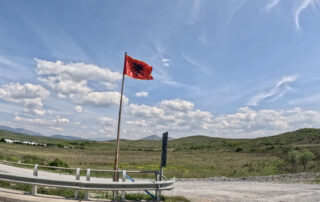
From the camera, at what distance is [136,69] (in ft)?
42.1

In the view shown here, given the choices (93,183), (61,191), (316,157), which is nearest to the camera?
(93,183)

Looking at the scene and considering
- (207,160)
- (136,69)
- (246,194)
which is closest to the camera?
(136,69)

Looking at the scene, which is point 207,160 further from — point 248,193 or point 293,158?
point 248,193

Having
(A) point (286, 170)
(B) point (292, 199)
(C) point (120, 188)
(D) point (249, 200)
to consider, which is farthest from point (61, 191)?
(A) point (286, 170)

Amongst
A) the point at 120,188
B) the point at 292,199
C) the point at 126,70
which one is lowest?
the point at 292,199

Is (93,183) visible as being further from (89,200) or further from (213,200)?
(213,200)

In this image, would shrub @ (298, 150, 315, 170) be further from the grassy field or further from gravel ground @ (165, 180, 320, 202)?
gravel ground @ (165, 180, 320, 202)

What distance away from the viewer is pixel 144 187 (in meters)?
8.41

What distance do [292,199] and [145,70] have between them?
9.76 meters

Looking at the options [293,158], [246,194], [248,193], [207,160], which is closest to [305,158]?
[293,158]

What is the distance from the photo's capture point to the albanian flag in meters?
12.6

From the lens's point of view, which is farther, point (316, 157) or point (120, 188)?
point (316, 157)

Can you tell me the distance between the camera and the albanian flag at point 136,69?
494 inches

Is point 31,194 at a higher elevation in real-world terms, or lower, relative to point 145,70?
lower
